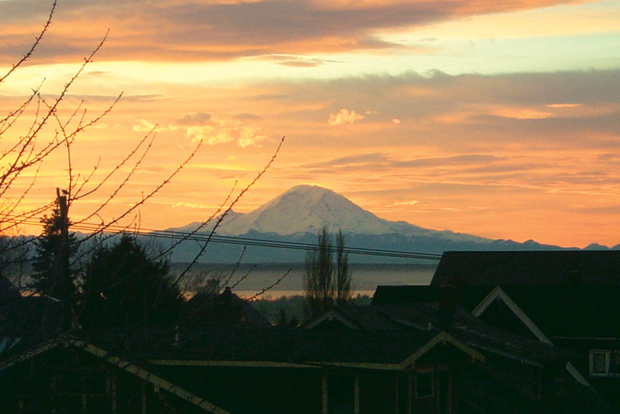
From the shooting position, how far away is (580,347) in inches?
1686

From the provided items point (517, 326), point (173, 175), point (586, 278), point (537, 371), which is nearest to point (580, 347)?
point (517, 326)

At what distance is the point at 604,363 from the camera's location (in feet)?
136

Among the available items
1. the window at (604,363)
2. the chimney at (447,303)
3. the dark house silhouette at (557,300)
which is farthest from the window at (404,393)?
the window at (604,363)

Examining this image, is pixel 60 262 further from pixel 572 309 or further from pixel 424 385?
pixel 572 309

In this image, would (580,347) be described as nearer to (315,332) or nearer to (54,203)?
(315,332)

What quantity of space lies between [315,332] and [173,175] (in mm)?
16381

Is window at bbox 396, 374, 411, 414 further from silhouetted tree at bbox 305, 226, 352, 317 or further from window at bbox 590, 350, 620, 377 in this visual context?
silhouetted tree at bbox 305, 226, 352, 317

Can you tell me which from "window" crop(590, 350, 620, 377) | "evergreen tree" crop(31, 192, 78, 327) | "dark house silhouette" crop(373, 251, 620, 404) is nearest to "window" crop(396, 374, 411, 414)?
"dark house silhouette" crop(373, 251, 620, 404)

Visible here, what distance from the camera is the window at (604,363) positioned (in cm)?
4028

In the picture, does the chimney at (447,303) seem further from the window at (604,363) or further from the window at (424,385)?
the window at (604,363)

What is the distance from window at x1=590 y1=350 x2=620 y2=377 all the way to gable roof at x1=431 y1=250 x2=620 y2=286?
10.9m

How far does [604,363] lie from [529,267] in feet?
52.5

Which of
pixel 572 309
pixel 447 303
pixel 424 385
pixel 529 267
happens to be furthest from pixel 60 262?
pixel 529 267

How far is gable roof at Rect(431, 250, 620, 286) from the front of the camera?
54.3m
